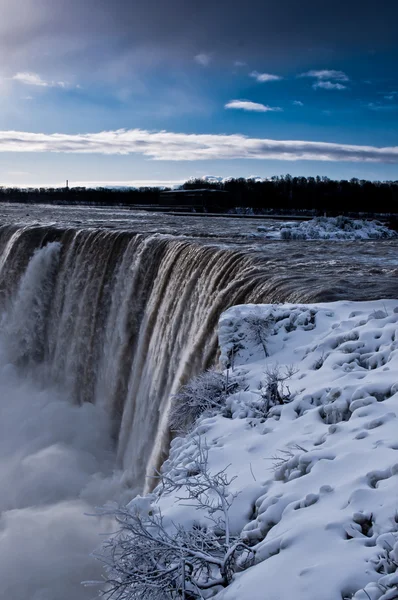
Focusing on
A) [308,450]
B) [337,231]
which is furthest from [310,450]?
[337,231]

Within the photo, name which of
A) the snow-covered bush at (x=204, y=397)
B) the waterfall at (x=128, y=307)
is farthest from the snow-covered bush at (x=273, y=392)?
the waterfall at (x=128, y=307)

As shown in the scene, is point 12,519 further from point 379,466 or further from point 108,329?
point 379,466

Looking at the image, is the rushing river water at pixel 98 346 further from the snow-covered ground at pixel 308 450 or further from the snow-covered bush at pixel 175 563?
the snow-covered bush at pixel 175 563

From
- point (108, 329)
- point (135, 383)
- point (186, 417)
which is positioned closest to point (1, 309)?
point (108, 329)

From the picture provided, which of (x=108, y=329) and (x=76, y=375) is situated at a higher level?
(x=108, y=329)

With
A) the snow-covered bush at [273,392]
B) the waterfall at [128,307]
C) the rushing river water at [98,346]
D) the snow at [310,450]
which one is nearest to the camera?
the snow at [310,450]
